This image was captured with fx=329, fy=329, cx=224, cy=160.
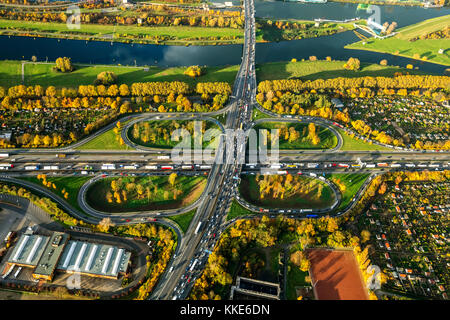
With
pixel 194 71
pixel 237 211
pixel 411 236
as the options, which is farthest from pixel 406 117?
pixel 194 71

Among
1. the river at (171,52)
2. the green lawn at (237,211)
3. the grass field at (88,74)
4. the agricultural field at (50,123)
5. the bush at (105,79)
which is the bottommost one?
the green lawn at (237,211)

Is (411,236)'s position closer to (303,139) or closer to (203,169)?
(303,139)

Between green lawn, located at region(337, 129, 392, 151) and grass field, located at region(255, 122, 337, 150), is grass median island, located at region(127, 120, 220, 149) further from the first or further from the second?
green lawn, located at region(337, 129, 392, 151)

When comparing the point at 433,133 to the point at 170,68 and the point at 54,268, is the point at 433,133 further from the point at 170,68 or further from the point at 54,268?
the point at 54,268

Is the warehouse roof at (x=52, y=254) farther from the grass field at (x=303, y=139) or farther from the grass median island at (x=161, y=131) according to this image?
the grass field at (x=303, y=139)

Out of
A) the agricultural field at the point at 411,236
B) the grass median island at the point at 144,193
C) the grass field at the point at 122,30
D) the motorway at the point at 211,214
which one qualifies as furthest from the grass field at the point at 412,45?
the grass median island at the point at 144,193

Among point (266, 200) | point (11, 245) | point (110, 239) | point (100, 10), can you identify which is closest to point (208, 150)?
point (266, 200)
